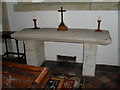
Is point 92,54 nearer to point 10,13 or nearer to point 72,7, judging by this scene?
point 72,7

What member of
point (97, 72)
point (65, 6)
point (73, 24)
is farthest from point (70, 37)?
point (97, 72)

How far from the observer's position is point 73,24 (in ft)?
10.2

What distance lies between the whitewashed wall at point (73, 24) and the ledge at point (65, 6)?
0.29 ft

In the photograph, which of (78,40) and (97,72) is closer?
A: (78,40)

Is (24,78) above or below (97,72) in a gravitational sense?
above

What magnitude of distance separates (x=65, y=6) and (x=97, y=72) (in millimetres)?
1581

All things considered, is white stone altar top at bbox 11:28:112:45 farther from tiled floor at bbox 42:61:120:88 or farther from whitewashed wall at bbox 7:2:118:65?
tiled floor at bbox 42:61:120:88

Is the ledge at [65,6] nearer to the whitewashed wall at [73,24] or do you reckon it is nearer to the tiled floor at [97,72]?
the whitewashed wall at [73,24]

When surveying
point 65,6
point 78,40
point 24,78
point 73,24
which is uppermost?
point 65,6

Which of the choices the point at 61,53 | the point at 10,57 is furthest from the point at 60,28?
the point at 10,57

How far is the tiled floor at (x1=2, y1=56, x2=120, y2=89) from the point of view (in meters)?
2.53

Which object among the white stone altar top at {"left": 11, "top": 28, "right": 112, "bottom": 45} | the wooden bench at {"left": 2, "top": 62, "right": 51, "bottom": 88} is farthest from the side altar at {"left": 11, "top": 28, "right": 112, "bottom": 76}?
the wooden bench at {"left": 2, "top": 62, "right": 51, "bottom": 88}

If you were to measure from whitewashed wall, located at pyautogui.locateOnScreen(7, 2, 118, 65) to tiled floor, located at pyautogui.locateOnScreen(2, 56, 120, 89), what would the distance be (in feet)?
0.62

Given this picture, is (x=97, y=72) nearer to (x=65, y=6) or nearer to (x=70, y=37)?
(x=70, y=37)
